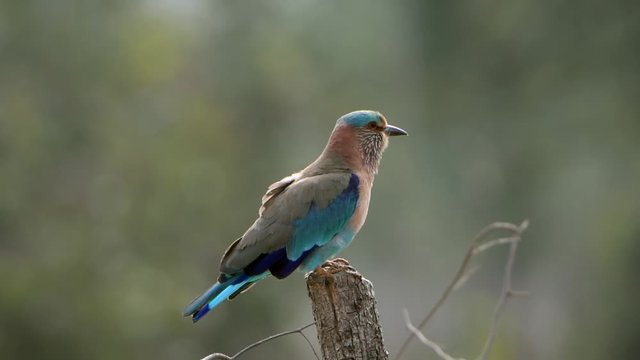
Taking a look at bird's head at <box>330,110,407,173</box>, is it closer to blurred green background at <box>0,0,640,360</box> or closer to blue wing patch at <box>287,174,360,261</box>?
blue wing patch at <box>287,174,360,261</box>

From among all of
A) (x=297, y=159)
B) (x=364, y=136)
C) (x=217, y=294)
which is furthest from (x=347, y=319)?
(x=297, y=159)

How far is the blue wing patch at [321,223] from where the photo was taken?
472 cm

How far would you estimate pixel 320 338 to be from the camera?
157 inches

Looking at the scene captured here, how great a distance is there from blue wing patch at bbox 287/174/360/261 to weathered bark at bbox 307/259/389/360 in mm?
589

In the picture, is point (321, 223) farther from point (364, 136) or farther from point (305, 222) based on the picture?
point (364, 136)

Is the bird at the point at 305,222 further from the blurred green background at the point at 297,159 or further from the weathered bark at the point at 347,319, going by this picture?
the blurred green background at the point at 297,159

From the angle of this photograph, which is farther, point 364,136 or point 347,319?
point 364,136

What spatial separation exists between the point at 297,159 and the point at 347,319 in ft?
37.0

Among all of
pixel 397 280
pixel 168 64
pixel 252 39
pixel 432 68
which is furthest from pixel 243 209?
pixel 432 68

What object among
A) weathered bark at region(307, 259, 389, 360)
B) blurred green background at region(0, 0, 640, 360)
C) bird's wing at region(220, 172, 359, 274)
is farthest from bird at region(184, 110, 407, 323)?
blurred green background at region(0, 0, 640, 360)

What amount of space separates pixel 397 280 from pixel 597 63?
5190 millimetres

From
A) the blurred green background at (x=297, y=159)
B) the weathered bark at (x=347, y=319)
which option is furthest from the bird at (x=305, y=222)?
the blurred green background at (x=297, y=159)

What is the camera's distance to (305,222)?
484cm

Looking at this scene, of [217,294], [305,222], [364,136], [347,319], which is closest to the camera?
[347,319]
